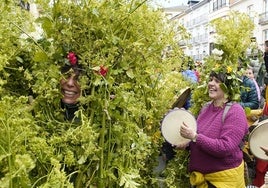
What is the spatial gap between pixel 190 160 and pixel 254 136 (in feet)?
1.41

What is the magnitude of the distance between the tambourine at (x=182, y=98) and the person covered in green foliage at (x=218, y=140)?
249 millimetres

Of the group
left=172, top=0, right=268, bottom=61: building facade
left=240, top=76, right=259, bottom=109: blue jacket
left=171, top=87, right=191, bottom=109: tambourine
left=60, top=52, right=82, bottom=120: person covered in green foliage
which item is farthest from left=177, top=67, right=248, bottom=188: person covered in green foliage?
left=172, top=0, right=268, bottom=61: building facade

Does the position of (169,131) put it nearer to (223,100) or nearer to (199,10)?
(223,100)

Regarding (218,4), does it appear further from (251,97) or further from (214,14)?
(251,97)

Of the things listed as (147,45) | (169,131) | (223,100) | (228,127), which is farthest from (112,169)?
(223,100)

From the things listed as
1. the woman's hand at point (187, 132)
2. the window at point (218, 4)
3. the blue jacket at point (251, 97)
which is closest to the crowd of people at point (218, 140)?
the woman's hand at point (187, 132)

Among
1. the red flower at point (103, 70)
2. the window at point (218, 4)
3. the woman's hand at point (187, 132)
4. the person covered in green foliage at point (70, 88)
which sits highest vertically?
the window at point (218, 4)

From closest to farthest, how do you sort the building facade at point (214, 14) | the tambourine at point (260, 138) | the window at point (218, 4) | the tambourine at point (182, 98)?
the tambourine at point (260, 138) < the tambourine at point (182, 98) < the building facade at point (214, 14) < the window at point (218, 4)

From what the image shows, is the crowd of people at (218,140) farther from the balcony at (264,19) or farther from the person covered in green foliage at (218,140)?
the balcony at (264,19)

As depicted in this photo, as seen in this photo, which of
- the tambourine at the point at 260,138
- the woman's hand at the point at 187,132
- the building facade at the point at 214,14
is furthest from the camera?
the building facade at the point at 214,14

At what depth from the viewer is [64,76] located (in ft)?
6.56

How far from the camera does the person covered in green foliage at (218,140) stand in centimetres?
269

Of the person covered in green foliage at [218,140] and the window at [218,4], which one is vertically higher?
the window at [218,4]

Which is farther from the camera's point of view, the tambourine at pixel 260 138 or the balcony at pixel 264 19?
the balcony at pixel 264 19
